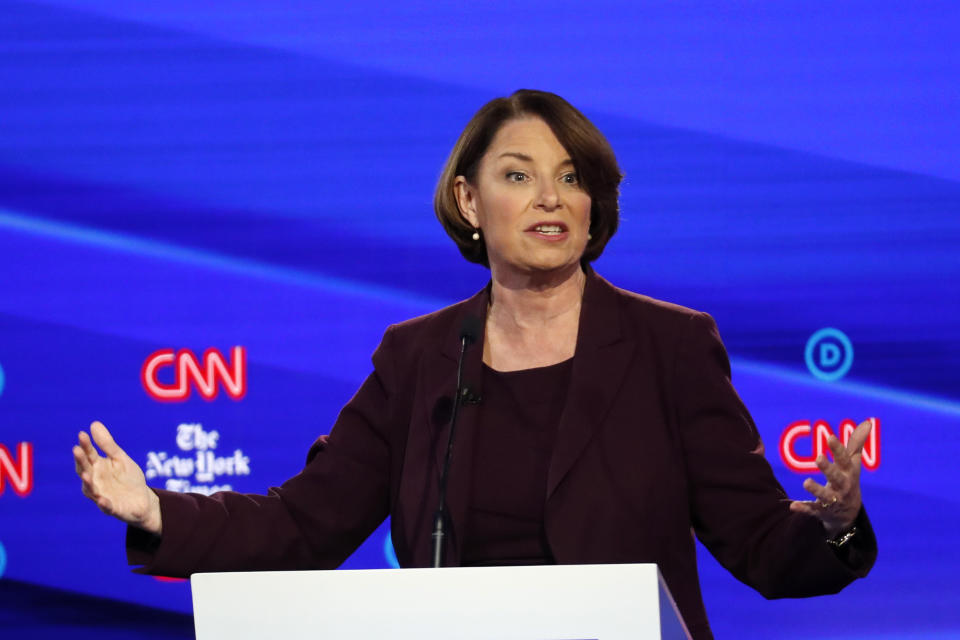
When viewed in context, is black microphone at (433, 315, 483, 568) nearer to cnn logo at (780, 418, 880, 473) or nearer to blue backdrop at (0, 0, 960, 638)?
blue backdrop at (0, 0, 960, 638)

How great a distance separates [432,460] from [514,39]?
122 cm

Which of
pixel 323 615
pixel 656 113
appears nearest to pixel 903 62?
pixel 656 113

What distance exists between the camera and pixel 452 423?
2068 millimetres

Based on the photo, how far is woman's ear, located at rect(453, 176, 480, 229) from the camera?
255cm

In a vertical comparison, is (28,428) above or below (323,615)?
above

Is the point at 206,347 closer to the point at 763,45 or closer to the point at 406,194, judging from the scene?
the point at 406,194

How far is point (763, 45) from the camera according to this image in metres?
3.07

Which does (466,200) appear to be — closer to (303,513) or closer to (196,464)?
(303,513)

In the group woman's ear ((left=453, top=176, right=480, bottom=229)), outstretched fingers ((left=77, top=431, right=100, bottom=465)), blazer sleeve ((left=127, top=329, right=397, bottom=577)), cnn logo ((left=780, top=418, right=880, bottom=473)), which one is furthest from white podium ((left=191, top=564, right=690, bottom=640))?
cnn logo ((left=780, top=418, right=880, bottom=473))

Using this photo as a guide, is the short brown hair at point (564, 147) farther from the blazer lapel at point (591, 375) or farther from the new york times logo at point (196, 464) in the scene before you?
the new york times logo at point (196, 464)

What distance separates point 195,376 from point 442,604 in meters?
1.69

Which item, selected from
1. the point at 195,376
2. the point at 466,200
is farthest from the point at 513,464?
the point at 195,376

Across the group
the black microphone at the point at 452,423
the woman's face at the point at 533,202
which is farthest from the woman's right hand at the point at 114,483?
the woman's face at the point at 533,202

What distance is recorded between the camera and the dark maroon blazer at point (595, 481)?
7.09ft
